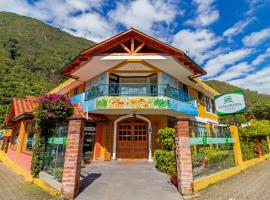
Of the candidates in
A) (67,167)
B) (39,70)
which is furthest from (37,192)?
(39,70)

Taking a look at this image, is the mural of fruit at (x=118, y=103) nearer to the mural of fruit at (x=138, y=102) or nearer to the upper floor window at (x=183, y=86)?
the mural of fruit at (x=138, y=102)

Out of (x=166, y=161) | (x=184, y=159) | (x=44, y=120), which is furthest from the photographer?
(x=166, y=161)

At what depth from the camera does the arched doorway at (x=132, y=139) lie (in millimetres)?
13048

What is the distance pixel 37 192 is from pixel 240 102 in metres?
10.4

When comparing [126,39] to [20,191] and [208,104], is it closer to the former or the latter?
[20,191]

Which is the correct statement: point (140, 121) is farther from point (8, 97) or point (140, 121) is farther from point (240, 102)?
point (8, 97)

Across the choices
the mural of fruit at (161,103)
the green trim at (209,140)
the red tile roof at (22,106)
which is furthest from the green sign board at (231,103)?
the red tile roof at (22,106)

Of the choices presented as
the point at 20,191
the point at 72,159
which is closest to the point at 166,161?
the point at 72,159

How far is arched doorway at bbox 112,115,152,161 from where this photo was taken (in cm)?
1304

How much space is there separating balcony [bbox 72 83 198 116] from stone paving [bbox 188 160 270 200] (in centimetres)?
537

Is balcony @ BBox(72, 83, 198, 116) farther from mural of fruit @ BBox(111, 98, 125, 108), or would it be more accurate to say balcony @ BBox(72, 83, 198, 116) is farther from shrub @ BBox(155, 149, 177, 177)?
shrub @ BBox(155, 149, 177, 177)

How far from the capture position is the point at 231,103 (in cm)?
1082

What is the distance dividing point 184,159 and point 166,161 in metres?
3.25

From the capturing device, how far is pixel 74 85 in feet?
56.0
